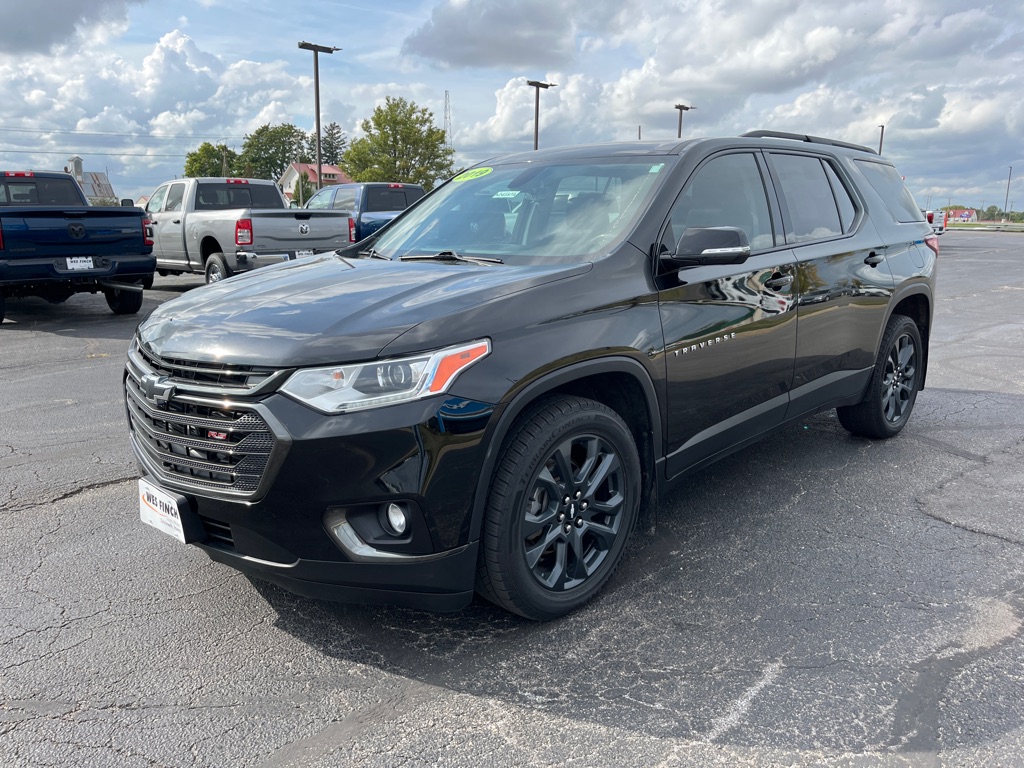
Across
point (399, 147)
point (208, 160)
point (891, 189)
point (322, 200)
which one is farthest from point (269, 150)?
point (891, 189)

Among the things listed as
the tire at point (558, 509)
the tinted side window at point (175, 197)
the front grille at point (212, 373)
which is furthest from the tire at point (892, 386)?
the tinted side window at point (175, 197)

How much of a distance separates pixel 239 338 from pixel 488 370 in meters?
0.83

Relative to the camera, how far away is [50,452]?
5094 mm

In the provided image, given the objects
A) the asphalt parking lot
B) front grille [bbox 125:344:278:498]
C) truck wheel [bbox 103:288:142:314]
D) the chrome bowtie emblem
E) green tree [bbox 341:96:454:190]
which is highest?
green tree [bbox 341:96:454:190]

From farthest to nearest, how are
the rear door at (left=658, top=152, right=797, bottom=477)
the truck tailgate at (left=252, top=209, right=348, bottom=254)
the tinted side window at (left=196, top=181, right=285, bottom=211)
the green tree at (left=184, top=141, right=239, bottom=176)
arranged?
the green tree at (left=184, top=141, right=239, bottom=176) → the tinted side window at (left=196, top=181, right=285, bottom=211) → the truck tailgate at (left=252, top=209, right=348, bottom=254) → the rear door at (left=658, top=152, right=797, bottom=477)

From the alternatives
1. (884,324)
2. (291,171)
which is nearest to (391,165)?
(291,171)

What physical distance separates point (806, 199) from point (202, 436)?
11.0 feet

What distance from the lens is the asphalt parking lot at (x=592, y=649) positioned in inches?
96.5

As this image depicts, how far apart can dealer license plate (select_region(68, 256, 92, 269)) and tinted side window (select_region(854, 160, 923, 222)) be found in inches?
343

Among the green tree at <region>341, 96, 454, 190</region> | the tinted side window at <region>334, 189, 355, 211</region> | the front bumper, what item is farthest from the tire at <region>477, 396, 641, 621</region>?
the green tree at <region>341, 96, 454, 190</region>

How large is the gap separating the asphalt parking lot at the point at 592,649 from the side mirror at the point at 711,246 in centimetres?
127

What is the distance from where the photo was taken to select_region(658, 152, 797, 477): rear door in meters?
3.49

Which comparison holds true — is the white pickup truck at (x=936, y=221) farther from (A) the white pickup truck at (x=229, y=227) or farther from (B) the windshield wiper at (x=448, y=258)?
(A) the white pickup truck at (x=229, y=227)

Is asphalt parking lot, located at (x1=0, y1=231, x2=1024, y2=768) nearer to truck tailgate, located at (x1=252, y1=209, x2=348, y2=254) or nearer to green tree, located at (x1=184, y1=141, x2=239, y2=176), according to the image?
truck tailgate, located at (x1=252, y1=209, x2=348, y2=254)
